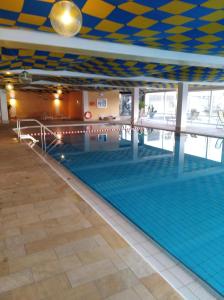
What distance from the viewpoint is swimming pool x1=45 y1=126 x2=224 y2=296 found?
260 cm

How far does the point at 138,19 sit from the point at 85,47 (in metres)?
1.53

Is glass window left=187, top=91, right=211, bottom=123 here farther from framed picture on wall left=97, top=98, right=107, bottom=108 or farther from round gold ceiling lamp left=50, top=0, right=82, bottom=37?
round gold ceiling lamp left=50, top=0, right=82, bottom=37

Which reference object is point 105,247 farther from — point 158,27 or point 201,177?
point 201,177

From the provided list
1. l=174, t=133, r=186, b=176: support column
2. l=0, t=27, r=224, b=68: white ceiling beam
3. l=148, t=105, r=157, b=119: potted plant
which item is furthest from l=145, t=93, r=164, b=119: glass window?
l=0, t=27, r=224, b=68: white ceiling beam

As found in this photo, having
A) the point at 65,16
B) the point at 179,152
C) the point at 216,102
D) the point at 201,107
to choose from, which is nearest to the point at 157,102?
the point at 201,107

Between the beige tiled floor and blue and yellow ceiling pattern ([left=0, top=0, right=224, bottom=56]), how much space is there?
7.78ft

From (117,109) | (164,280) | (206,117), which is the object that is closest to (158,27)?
(164,280)

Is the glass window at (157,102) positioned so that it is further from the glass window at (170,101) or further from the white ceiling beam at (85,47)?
the white ceiling beam at (85,47)

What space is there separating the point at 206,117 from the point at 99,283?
1603 cm

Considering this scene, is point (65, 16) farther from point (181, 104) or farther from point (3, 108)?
point (3, 108)

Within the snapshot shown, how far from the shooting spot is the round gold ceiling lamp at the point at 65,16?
5.65 ft

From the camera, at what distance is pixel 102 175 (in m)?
5.12

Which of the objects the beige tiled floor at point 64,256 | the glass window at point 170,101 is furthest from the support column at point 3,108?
the beige tiled floor at point 64,256

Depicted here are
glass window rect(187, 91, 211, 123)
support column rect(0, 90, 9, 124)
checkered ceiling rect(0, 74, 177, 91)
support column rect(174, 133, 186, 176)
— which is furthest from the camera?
glass window rect(187, 91, 211, 123)
